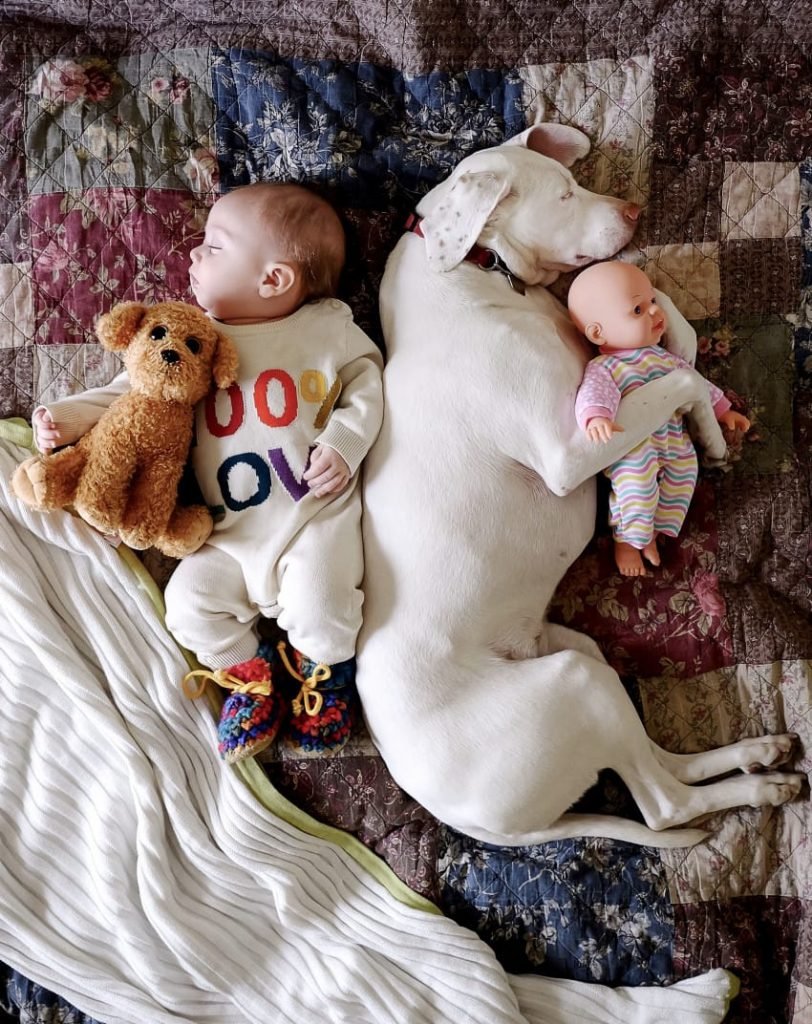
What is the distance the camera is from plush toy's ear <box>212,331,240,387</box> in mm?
1573

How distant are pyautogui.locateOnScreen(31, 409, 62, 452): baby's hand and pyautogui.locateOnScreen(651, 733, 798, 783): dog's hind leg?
1.16 meters

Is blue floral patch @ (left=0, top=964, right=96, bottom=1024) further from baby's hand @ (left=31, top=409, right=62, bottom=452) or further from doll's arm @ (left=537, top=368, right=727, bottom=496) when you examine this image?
doll's arm @ (left=537, top=368, right=727, bottom=496)

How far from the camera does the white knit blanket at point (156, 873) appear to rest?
160 centimetres

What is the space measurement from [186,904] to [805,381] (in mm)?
1461

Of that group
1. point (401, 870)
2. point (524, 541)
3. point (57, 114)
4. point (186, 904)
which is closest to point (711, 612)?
point (524, 541)

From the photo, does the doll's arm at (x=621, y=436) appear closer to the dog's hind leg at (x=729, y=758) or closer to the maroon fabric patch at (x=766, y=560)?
the maroon fabric patch at (x=766, y=560)

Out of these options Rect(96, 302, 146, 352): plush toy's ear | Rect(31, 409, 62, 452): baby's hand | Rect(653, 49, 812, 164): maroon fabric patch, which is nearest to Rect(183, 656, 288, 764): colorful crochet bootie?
Rect(31, 409, 62, 452): baby's hand

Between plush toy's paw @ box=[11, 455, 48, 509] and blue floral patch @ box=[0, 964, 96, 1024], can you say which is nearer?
plush toy's paw @ box=[11, 455, 48, 509]

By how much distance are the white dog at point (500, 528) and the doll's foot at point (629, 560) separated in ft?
0.31

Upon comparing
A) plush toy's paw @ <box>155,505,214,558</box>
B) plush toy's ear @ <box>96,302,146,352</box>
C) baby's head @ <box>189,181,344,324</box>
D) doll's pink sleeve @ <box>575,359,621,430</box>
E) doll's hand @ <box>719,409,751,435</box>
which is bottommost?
plush toy's paw @ <box>155,505,214,558</box>

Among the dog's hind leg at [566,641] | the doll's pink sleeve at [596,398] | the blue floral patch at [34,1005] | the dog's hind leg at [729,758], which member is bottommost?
the blue floral patch at [34,1005]

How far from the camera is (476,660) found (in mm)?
1586

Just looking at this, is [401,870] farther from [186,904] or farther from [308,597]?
[308,597]

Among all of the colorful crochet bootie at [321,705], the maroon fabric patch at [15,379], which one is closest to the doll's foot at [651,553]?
the colorful crochet bootie at [321,705]
